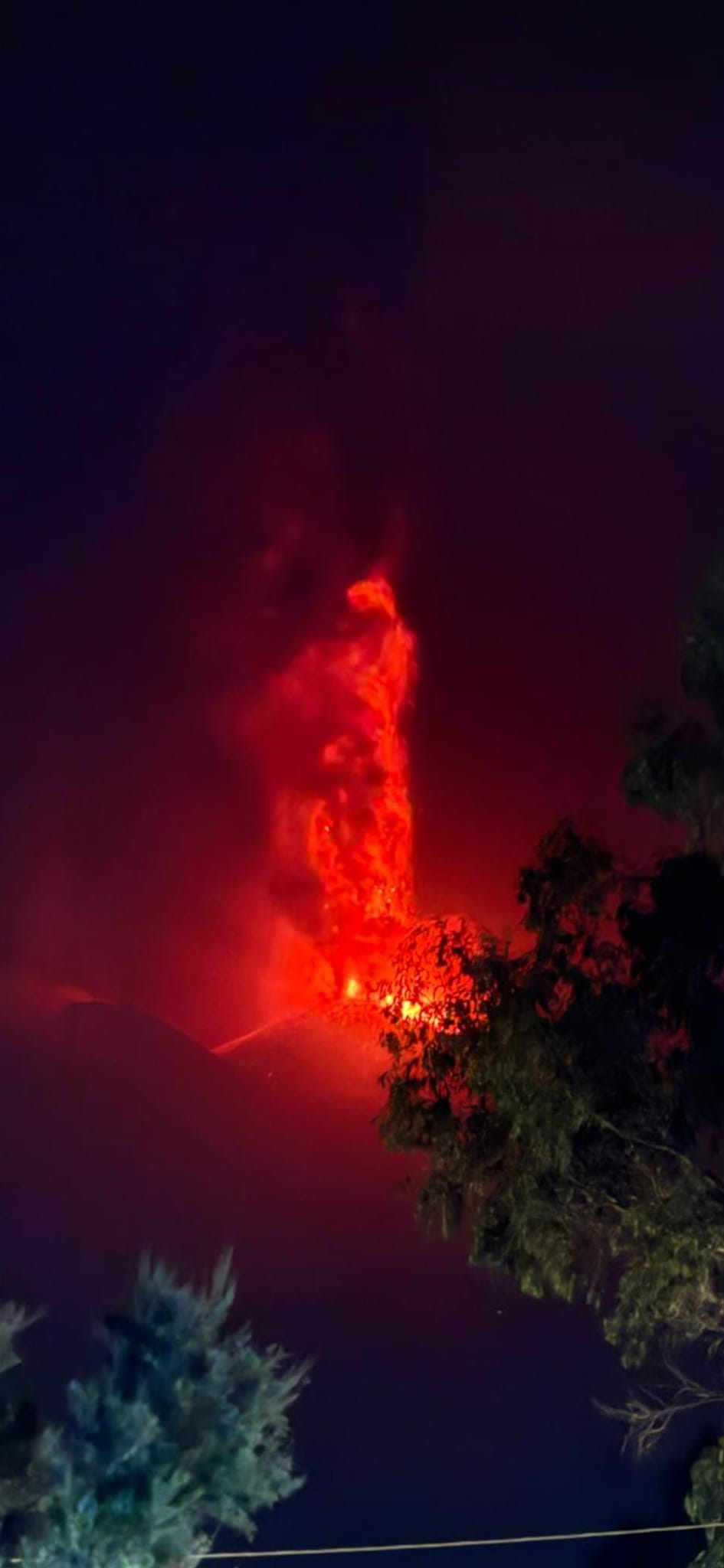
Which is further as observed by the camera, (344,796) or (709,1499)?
(344,796)

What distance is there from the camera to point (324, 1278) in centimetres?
1158

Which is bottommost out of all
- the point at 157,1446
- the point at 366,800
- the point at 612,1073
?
the point at 157,1446

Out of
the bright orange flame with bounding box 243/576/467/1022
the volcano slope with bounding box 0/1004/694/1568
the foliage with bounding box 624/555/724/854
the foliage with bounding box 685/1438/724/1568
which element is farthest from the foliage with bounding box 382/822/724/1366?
the bright orange flame with bounding box 243/576/467/1022

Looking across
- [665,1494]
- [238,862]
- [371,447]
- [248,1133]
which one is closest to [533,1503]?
[665,1494]

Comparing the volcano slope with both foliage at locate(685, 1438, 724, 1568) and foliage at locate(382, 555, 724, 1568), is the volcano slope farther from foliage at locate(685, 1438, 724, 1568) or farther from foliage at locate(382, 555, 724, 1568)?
foliage at locate(382, 555, 724, 1568)

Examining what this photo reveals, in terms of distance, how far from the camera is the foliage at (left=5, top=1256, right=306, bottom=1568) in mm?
5969

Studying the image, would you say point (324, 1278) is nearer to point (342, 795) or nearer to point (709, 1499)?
point (709, 1499)

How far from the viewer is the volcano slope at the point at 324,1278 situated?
1076 cm

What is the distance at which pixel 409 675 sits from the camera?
13.7 meters

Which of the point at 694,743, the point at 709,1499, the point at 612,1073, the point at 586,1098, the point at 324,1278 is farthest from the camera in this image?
the point at 324,1278

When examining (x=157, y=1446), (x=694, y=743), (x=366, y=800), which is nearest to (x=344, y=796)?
(x=366, y=800)

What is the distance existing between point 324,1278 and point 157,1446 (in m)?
5.65

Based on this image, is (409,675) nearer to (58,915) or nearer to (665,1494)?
(58,915)

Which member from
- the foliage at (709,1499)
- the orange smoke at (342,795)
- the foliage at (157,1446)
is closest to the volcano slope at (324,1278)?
the orange smoke at (342,795)
